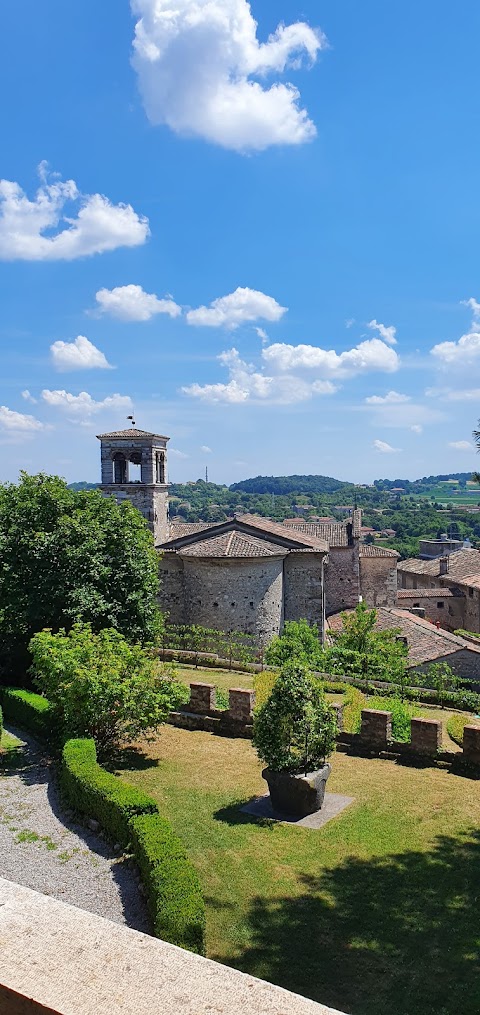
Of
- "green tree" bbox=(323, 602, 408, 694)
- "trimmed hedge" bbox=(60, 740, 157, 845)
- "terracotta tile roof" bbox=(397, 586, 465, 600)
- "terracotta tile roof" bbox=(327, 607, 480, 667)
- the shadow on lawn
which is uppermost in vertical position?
"trimmed hedge" bbox=(60, 740, 157, 845)

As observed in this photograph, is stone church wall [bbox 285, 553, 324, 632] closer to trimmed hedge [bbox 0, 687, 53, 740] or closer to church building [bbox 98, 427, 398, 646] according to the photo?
church building [bbox 98, 427, 398, 646]

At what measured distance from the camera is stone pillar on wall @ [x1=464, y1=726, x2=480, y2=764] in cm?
1360

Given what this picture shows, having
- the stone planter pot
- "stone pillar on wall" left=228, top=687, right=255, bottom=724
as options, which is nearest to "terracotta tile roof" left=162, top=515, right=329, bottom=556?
"stone pillar on wall" left=228, top=687, right=255, bottom=724

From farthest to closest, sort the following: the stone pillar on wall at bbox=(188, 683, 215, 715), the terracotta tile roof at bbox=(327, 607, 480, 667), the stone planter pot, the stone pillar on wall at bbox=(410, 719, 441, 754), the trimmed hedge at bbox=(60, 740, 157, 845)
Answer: the terracotta tile roof at bbox=(327, 607, 480, 667) → the stone pillar on wall at bbox=(188, 683, 215, 715) → the stone pillar on wall at bbox=(410, 719, 441, 754) → the stone planter pot → the trimmed hedge at bbox=(60, 740, 157, 845)

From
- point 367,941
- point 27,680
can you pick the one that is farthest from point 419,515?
point 367,941

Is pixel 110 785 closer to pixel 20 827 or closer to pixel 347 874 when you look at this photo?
pixel 20 827

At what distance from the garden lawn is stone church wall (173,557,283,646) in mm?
12299

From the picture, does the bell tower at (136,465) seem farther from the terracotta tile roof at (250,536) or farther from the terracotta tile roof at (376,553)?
the terracotta tile roof at (376,553)

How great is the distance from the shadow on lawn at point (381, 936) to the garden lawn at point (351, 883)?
0.04 ft

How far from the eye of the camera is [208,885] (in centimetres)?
920

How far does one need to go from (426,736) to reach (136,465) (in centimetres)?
2198

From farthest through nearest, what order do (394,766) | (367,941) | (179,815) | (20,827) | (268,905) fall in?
1. (394,766)
2. (179,815)
3. (20,827)
4. (268,905)
5. (367,941)

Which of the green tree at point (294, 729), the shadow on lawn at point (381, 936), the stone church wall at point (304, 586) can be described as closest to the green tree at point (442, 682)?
the stone church wall at point (304, 586)

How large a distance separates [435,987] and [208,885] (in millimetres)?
3314
